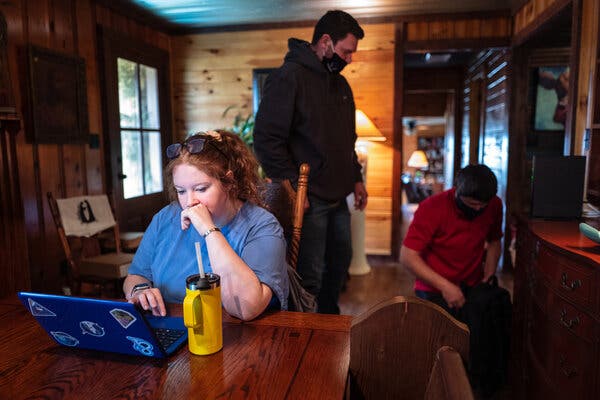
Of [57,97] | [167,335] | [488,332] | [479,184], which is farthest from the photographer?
[57,97]

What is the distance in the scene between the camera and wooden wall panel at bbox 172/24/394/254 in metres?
4.04

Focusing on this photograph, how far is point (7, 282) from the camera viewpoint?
2725 millimetres

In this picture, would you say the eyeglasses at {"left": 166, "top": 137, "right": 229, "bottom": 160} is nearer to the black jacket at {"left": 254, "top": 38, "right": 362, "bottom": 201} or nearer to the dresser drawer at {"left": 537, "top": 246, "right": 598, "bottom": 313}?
the black jacket at {"left": 254, "top": 38, "right": 362, "bottom": 201}

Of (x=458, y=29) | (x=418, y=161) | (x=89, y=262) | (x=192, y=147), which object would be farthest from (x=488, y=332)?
(x=418, y=161)

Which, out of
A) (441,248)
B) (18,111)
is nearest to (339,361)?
(441,248)

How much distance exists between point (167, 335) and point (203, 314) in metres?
0.14

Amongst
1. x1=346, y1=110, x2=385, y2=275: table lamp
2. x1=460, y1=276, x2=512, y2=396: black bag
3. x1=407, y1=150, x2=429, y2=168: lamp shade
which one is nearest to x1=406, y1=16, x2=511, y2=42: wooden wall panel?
x1=346, y1=110, x2=385, y2=275: table lamp

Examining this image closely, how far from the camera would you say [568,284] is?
131cm

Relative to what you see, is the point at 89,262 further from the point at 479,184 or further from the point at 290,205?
the point at 479,184

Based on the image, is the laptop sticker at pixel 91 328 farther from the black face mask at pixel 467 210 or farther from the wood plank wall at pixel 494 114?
the wood plank wall at pixel 494 114

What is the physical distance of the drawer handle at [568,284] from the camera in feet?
4.11

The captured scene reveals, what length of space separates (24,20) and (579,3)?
10.6 ft

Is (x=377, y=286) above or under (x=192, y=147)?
under

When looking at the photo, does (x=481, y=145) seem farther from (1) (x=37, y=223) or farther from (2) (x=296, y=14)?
(1) (x=37, y=223)
